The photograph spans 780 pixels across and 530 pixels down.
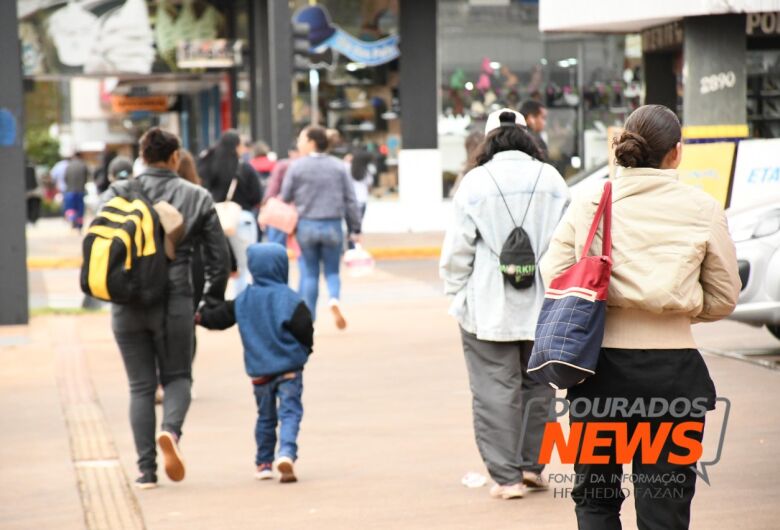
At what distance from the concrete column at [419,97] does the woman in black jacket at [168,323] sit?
735 inches

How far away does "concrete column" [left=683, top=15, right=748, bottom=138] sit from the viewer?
14641 mm

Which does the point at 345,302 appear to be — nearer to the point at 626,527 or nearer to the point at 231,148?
the point at 231,148

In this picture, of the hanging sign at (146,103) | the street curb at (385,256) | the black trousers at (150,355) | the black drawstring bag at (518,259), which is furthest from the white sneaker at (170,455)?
the hanging sign at (146,103)

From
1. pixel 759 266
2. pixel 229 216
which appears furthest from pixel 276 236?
pixel 759 266

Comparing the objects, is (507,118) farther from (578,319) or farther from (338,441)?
(578,319)

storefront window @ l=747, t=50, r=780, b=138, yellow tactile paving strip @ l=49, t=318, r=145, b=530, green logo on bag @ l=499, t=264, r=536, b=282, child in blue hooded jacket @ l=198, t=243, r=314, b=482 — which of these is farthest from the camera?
storefront window @ l=747, t=50, r=780, b=138

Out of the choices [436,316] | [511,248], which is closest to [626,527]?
[511,248]

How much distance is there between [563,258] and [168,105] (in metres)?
47.5

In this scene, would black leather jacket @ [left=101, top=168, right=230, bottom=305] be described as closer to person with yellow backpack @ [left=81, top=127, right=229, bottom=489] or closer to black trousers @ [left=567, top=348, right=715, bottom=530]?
person with yellow backpack @ [left=81, top=127, right=229, bottom=489]

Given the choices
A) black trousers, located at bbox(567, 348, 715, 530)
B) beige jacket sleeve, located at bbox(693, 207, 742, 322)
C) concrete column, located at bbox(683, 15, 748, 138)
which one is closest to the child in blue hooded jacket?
black trousers, located at bbox(567, 348, 715, 530)

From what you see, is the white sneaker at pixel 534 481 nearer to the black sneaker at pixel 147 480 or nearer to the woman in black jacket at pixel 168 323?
the woman in black jacket at pixel 168 323

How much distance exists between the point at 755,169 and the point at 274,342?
5888mm

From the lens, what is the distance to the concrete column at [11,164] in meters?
14.3

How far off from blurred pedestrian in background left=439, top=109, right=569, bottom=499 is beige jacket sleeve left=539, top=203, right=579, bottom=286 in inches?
77.0
